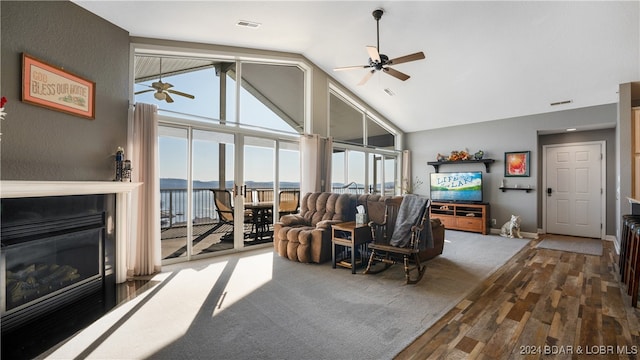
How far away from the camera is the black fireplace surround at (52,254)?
2.16 meters

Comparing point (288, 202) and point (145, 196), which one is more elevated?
point (145, 196)

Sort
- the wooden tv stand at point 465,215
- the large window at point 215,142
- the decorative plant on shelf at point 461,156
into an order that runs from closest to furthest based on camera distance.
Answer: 1. the large window at point 215,142
2. the wooden tv stand at point 465,215
3. the decorative plant on shelf at point 461,156

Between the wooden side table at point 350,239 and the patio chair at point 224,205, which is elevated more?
the patio chair at point 224,205

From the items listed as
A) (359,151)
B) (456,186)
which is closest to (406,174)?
(456,186)

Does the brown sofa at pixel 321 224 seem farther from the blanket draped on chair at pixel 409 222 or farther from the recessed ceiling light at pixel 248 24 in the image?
the recessed ceiling light at pixel 248 24

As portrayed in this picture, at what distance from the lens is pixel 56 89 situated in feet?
8.87

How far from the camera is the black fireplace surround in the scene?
2.16 meters

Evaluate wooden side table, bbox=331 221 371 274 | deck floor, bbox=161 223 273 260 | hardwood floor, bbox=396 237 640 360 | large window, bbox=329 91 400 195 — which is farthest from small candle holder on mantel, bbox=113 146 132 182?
large window, bbox=329 91 400 195

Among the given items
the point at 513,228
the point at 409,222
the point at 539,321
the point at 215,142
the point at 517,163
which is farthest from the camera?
the point at 517,163

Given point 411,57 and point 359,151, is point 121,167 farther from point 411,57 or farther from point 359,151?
point 359,151

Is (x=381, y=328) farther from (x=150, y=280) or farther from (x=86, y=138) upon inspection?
(x=86, y=138)

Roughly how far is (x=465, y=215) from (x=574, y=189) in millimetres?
2226

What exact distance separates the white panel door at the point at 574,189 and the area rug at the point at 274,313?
3.57 meters

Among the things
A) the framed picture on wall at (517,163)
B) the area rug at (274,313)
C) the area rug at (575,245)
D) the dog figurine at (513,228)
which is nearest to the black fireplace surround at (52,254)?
the area rug at (274,313)
